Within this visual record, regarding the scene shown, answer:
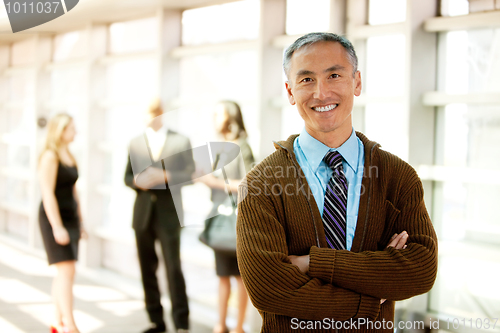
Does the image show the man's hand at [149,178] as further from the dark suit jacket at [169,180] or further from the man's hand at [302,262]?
the man's hand at [302,262]

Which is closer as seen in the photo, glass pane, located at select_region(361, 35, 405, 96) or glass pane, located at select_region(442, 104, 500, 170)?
glass pane, located at select_region(442, 104, 500, 170)

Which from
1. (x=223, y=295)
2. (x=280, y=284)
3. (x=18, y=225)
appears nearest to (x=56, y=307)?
(x=18, y=225)

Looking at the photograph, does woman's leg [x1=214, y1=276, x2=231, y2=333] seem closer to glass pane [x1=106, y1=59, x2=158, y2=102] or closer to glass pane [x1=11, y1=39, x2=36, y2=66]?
glass pane [x1=106, y1=59, x2=158, y2=102]

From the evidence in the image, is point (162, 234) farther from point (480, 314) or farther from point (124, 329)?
point (480, 314)

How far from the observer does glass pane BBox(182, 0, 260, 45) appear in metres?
2.70

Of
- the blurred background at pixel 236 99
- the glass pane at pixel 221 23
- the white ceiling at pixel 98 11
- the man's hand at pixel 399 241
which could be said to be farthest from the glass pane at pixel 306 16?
the man's hand at pixel 399 241

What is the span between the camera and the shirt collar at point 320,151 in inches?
49.8

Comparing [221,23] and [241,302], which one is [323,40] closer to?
[221,23]

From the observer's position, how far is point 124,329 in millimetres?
2863

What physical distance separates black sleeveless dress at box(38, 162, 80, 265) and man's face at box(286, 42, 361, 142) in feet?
6.13

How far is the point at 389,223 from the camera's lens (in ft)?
4.09

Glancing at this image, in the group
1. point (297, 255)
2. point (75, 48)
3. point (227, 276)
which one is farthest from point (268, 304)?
point (75, 48)

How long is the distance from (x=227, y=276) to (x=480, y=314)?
1360 millimetres

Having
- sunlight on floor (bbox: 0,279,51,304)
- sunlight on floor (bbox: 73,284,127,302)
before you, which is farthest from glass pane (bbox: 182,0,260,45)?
sunlight on floor (bbox: 0,279,51,304)
